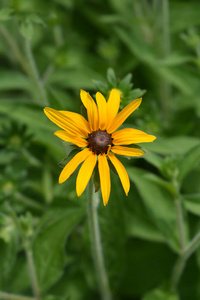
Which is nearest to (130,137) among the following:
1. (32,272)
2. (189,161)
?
(189,161)

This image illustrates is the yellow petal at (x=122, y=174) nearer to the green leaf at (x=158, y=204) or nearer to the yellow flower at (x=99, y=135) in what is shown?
the yellow flower at (x=99, y=135)

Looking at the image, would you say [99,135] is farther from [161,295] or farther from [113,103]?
[161,295]

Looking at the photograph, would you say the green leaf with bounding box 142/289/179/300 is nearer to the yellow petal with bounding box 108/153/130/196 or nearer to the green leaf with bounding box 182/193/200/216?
the green leaf with bounding box 182/193/200/216

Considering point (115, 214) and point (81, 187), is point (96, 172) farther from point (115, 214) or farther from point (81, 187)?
point (115, 214)

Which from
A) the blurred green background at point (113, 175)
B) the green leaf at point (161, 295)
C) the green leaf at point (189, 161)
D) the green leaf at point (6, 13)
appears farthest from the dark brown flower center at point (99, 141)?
the green leaf at point (161, 295)

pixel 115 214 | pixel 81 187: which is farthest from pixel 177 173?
pixel 81 187
